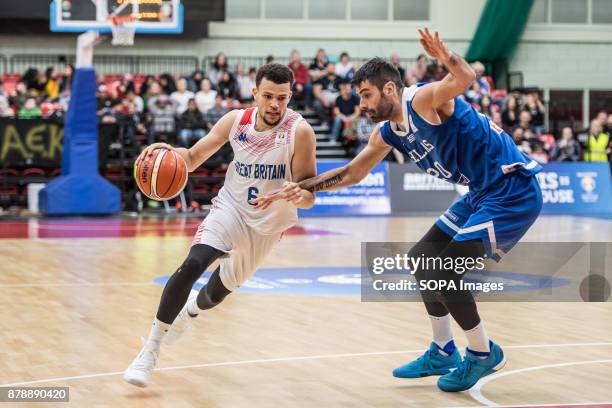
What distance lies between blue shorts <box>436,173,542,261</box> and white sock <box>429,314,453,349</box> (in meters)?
0.55

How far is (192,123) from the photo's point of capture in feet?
68.0

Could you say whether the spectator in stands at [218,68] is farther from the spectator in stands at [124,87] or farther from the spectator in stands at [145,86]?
the spectator in stands at [124,87]

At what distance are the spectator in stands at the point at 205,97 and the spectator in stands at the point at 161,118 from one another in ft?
2.41

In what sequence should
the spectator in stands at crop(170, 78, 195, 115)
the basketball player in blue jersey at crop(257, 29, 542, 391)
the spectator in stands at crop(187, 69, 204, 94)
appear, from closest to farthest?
the basketball player in blue jersey at crop(257, 29, 542, 391) → the spectator in stands at crop(170, 78, 195, 115) → the spectator in stands at crop(187, 69, 204, 94)

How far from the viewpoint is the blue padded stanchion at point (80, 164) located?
18.8 m

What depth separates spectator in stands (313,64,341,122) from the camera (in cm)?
2372

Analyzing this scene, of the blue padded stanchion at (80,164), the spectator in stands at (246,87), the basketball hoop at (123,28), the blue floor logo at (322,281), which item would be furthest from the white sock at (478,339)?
the spectator in stands at (246,87)

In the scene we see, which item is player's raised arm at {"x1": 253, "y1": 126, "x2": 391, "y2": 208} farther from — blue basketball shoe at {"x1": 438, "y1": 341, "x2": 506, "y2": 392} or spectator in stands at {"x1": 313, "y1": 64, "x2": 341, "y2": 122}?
spectator in stands at {"x1": 313, "y1": 64, "x2": 341, "y2": 122}

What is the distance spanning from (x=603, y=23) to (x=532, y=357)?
79.2ft

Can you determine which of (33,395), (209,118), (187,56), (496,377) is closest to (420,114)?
(496,377)

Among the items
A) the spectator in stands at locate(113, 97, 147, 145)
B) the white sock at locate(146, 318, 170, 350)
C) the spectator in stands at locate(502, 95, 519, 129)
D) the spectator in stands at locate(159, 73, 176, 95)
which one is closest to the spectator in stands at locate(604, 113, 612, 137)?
the spectator in stands at locate(502, 95, 519, 129)

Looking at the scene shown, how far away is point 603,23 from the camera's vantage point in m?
29.7

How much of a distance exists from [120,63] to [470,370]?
20.7m

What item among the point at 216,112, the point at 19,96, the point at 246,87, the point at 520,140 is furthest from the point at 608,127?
the point at 19,96
